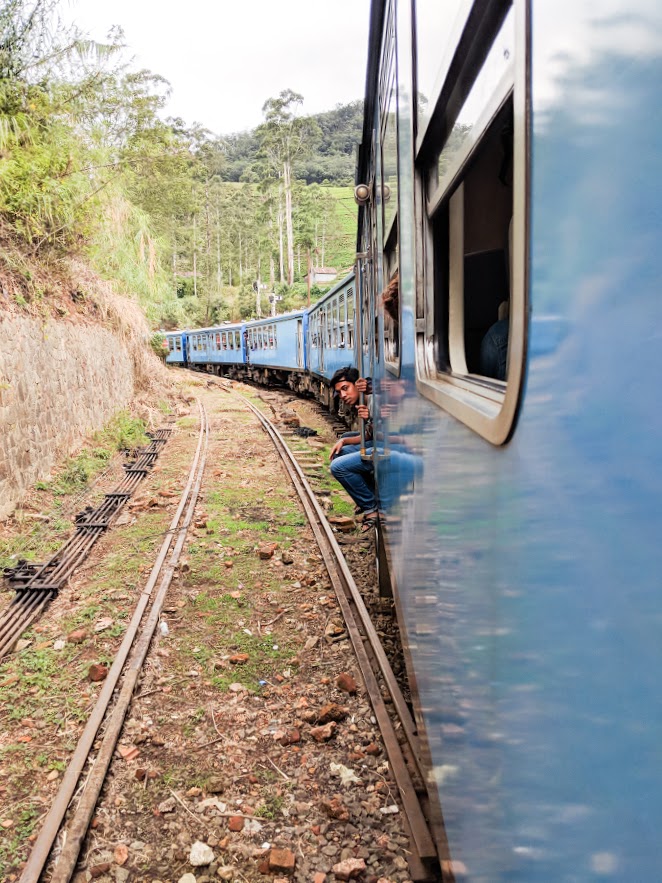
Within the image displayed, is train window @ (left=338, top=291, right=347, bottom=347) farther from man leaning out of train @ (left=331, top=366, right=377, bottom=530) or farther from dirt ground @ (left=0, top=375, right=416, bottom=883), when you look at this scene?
man leaning out of train @ (left=331, top=366, right=377, bottom=530)

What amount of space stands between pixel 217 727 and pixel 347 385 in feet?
9.85

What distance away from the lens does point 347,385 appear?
5828 millimetres

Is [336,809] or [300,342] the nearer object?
[336,809]

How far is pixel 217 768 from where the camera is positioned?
3.46 m

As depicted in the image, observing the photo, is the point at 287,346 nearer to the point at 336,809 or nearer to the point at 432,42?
the point at 336,809

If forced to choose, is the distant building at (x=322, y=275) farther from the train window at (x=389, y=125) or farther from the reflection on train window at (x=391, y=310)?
the train window at (x=389, y=125)

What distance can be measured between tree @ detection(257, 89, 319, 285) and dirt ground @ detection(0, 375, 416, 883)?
47.4 m

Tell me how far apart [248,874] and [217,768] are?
2.36ft

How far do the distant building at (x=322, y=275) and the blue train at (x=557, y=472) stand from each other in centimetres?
6381

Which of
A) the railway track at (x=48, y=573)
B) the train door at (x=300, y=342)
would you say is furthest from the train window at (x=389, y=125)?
the train door at (x=300, y=342)

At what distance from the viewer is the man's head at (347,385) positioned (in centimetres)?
577

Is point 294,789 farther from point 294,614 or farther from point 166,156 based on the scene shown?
point 166,156

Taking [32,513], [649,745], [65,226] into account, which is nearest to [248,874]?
[649,745]

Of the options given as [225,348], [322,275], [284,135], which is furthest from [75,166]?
[322,275]
